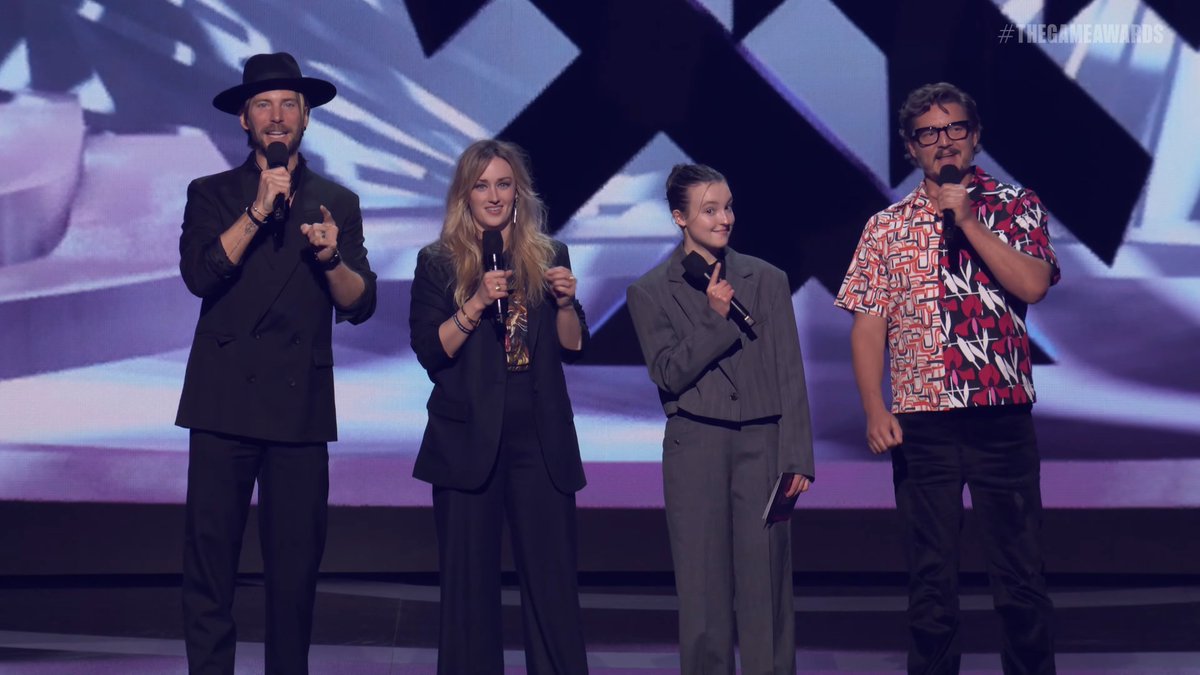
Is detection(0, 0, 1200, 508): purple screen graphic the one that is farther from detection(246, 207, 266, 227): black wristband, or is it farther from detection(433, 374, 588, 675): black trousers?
detection(246, 207, 266, 227): black wristband

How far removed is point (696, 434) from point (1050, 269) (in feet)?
2.74

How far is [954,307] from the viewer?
2.83 meters

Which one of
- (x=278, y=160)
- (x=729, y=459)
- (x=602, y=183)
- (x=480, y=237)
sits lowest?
(x=729, y=459)

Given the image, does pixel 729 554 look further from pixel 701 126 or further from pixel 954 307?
pixel 701 126

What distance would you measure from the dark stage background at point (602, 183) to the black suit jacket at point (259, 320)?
1.86 m

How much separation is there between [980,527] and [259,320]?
5.23 ft

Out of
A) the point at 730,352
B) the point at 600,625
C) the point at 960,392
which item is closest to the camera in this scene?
the point at 960,392

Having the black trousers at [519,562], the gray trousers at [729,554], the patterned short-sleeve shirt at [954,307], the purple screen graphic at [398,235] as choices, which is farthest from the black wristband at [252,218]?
the purple screen graphic at [398,235]

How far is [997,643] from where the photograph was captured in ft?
12.6

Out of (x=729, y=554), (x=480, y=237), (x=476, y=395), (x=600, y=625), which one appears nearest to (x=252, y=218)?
(x=480, y=237)

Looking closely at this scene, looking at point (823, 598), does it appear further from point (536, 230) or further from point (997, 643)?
point (536, 230)

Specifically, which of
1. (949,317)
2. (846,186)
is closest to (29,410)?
(846,186)

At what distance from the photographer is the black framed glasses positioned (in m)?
2.80

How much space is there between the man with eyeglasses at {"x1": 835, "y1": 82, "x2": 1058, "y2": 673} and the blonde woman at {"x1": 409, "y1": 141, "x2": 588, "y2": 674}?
718mm
